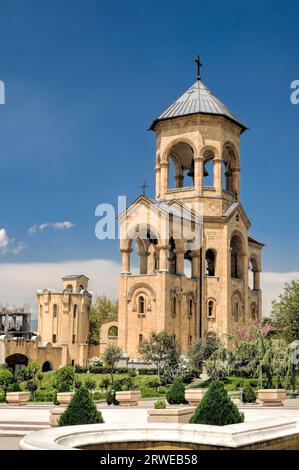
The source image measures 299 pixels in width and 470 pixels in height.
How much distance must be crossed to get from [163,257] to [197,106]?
11.5 metres

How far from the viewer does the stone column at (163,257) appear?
4328 cm

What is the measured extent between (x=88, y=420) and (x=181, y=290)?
3079 cm

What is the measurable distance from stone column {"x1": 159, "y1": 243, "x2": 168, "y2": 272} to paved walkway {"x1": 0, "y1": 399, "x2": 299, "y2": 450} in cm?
1587

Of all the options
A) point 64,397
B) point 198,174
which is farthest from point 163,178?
point 64,397

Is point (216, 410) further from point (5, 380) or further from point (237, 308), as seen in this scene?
point (237, 308)

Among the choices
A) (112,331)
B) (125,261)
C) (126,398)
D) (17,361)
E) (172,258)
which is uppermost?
(172,258)

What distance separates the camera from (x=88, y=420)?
14.0m

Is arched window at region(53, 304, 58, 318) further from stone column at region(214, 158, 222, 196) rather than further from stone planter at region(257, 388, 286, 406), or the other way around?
stone planter at region(257, 388, 286, 406)

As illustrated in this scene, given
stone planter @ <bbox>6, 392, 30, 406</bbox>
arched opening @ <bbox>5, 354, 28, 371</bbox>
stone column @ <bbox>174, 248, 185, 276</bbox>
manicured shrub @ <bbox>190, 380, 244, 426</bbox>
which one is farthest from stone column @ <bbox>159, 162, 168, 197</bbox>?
manicured shrub @ <bbox>190, 380, 244, 426</bbox>

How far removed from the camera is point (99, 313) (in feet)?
220

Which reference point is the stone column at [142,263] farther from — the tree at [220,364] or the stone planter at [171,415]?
the stone planter at [171,415]

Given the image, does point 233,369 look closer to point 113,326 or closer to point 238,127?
point 113,326

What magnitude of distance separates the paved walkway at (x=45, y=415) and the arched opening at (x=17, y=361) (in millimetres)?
23597
